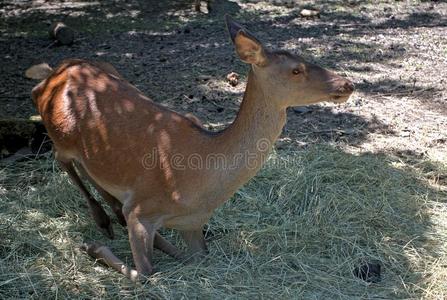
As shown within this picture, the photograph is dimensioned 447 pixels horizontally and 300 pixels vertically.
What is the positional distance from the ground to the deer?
0.35 metres

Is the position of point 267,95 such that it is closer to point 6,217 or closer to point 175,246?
point 175,246

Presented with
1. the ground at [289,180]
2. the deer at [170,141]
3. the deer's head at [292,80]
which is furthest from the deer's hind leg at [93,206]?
the deer's head at [292,80]

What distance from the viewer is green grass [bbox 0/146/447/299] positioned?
13.8ft

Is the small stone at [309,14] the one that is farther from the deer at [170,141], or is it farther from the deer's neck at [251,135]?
the deer's neck at [251,135]

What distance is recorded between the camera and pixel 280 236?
15.8 feet

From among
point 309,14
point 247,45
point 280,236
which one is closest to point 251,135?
point 247,45

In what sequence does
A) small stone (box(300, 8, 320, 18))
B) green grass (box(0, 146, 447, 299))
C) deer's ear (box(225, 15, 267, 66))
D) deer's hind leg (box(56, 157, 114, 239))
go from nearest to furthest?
deer's ear (box(225, 15, 267, 66)) → green grass (box(0, 146, 447, 299)) → deer's hind leg (box(56, 157, 114, 239)) → small stone (box(300, 8, 320, 18))

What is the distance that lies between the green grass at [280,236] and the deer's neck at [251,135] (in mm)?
663

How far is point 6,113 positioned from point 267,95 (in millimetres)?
3519

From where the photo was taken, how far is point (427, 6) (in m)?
10.7

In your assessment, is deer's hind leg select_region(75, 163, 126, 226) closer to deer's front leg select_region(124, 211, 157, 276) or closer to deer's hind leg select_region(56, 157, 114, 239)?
deer's hind leg select_region(56, 157, 114, 239)

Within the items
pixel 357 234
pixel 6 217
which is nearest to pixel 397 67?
pixel 357 234

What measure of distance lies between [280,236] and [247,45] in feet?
4.83

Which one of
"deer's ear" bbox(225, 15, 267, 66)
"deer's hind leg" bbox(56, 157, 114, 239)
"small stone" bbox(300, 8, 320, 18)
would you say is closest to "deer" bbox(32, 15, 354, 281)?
"deer's ear" bbox(225, 15, 267, 66)
